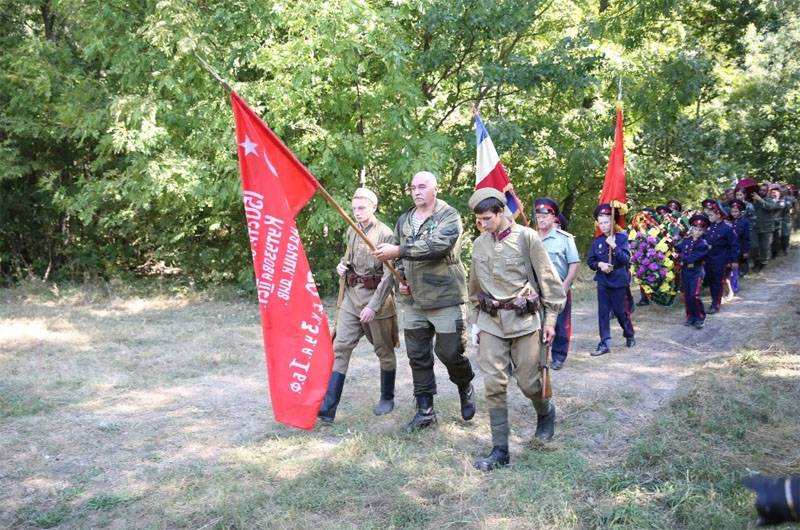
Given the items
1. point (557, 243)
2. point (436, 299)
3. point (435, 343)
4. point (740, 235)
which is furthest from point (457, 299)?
point (740, 235)

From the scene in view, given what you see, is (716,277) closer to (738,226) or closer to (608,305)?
(738,226)

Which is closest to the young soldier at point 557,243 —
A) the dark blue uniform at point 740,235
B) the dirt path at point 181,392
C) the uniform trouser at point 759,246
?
the dirt path at point 181,392

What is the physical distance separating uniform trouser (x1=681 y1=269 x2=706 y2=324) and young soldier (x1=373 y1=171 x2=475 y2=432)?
5.19m

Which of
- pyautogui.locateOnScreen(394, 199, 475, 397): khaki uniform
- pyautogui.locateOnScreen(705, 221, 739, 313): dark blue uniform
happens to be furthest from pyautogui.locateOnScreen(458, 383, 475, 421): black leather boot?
pyautogui.locateOnScreen(705, 221, 739, 313): dark blue uniform

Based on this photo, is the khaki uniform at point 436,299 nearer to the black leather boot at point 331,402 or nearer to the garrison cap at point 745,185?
the black leather boot at point 331,402

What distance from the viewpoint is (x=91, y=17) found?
12406 mm

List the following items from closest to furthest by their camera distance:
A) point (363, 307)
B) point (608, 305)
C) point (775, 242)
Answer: point (363, 307), point (608, 305), point (775, 242)

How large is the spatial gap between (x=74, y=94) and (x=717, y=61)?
46.1 ft

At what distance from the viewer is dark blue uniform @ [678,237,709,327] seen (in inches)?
391

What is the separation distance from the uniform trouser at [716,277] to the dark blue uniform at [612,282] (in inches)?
106

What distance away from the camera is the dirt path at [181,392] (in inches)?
210

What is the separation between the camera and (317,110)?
39.2 feet

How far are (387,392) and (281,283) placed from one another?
182cm

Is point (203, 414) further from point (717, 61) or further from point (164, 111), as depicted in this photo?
point (717, 61)
